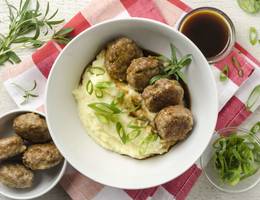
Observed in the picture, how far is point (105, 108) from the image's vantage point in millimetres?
3039

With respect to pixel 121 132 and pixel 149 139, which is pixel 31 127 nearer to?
pixel 121 132

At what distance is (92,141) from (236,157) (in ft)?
3.64

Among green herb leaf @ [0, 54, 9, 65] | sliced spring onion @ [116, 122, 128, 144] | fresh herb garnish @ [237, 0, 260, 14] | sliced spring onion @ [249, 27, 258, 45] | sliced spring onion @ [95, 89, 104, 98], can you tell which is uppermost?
green herb leaf @ [0, 54, 9, 65]

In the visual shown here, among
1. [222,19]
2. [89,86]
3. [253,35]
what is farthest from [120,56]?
[253,35]

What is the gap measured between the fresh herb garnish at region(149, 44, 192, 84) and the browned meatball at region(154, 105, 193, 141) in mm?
221

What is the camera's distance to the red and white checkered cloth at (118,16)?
342 centimetres

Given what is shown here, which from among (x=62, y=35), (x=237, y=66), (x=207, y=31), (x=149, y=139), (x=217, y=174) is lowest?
(x=217, y=174)

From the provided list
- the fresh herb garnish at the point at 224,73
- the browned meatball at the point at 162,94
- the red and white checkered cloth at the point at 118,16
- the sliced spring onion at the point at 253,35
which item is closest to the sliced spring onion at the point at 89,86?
the browned meatball at the point at 162,94

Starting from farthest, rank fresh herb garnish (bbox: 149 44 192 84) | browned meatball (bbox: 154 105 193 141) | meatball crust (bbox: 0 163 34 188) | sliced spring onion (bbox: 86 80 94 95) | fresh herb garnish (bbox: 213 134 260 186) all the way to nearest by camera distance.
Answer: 1. fresh herb garnish (bbox: 213 134 260 186)
2. meatball crust (bbox: 0 163 34 188)
3. sliced spring onion (bbox: 86 80 94 95)
4. fresh herb garnish (bbox: 149 44 192 84)
5. browned meatball (bbox: 154 105 193 141)

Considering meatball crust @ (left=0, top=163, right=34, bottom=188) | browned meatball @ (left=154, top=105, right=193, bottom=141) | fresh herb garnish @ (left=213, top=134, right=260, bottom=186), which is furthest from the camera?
fresh herb garnish @ (left=213, top=134, right=260, bottom=186)

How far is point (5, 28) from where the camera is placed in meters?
3.55

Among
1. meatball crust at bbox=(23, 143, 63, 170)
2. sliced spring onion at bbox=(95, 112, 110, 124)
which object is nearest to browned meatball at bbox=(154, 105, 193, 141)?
sliced spring onion at bbox=(95, 112, 110, 124)

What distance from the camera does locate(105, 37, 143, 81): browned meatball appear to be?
3.03 metres

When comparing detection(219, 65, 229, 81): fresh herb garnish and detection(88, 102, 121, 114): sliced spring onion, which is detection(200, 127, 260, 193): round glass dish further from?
detection(88, 102, 121, 114): sliced spring onion
